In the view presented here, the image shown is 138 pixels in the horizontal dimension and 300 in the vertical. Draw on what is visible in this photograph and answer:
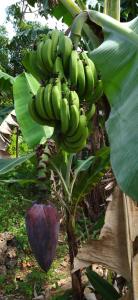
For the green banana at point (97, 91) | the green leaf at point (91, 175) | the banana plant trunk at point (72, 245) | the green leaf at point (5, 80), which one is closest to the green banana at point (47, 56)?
the green banana at point (97, 91)

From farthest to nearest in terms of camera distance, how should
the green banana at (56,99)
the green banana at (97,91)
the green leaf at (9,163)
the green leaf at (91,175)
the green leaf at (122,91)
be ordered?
the green leaf at (91,175)
the green leaf at (9,163)
the green banana at (97,91)
the green banana at (56,99)
the green leaf at (122,91)

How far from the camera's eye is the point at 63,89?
830mm

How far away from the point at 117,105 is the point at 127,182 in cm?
19

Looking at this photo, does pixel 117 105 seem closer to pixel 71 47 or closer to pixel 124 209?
pixel 71 47

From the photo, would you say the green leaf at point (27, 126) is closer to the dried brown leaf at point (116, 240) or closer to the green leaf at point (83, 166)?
the green leaf at point (83, 166)

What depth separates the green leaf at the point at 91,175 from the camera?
1558 millimetres

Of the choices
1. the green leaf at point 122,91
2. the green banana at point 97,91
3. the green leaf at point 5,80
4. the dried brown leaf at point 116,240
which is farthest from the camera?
the green leaf at point 5,80

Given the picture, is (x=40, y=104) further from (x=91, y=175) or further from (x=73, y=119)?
(x=91, y=175)

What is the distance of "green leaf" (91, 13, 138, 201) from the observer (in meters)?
0.61

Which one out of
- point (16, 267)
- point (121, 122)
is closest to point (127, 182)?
point (121, 122)

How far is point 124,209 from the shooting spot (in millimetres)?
1110

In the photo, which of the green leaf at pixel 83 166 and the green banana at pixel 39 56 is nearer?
the green banana at pixel 39 56

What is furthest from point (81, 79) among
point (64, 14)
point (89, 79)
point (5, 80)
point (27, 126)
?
point (5, 80)

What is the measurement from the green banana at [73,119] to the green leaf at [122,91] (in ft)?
0.24
